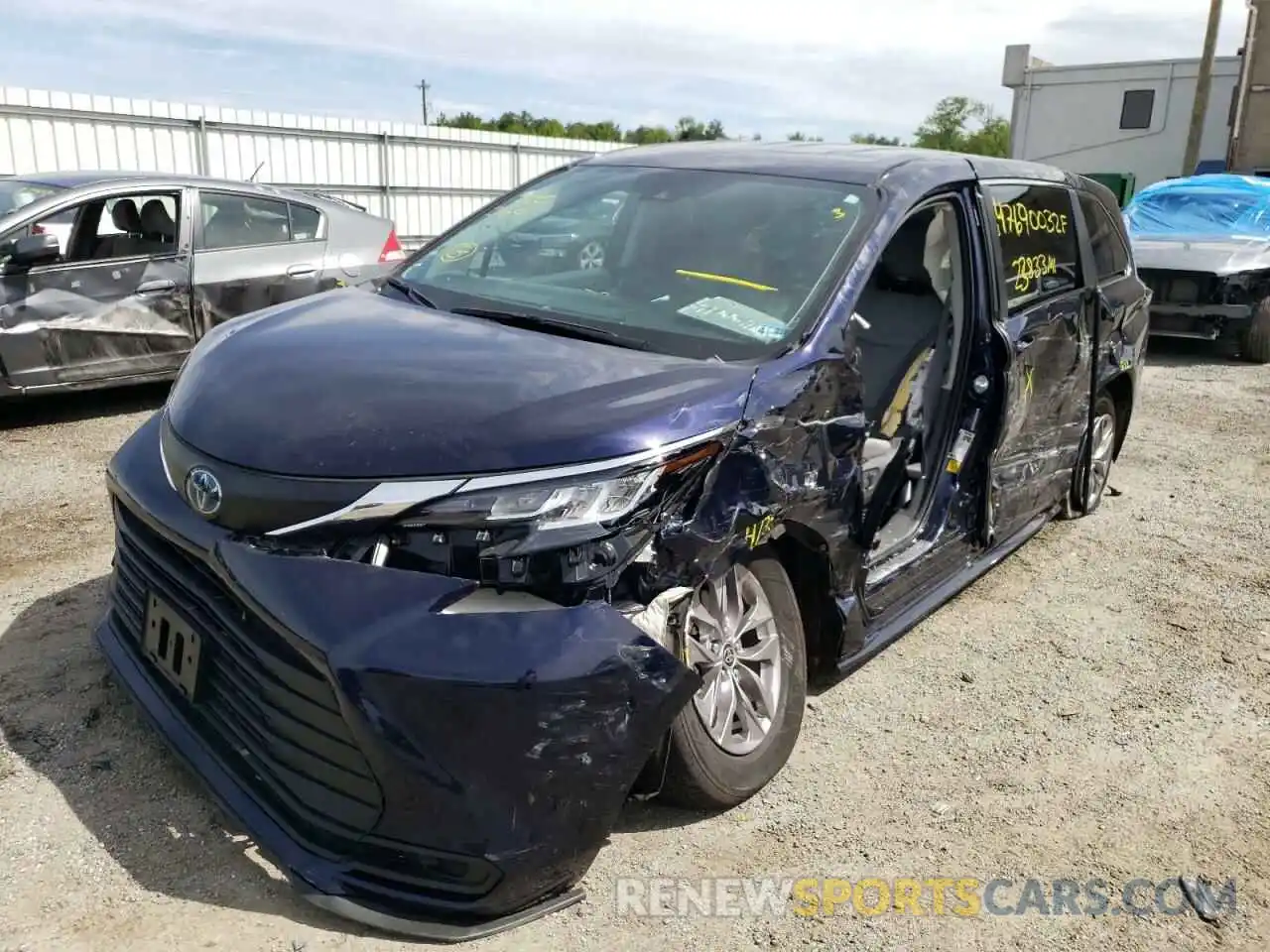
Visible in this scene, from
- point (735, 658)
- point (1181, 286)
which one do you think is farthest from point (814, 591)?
point (1181, 286)

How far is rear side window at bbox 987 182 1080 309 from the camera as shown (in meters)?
3.89

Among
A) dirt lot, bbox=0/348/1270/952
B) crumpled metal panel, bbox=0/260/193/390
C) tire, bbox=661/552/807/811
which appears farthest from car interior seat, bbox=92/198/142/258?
tire, bbox=661/552/807/811

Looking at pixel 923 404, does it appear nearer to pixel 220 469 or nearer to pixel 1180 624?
pixel 1180 624

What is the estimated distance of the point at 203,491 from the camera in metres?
2.36

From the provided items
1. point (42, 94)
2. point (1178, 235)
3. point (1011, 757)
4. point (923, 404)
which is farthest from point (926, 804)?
point (42, 94)

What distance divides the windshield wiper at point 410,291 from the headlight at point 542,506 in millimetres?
1196

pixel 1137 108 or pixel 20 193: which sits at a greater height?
pixel 1137 108

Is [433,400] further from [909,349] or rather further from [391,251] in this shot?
[391,251]

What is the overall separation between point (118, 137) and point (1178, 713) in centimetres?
1373

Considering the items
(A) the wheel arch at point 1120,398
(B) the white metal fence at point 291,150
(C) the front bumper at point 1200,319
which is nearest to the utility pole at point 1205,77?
(B) the white metal fence at point 291,150

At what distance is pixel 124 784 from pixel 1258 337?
36.0 feet

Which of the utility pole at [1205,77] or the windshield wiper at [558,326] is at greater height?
the utility pole at [1205,77]

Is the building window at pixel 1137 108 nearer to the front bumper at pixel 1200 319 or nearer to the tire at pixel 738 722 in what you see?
the front bumper at pixel 1200 319

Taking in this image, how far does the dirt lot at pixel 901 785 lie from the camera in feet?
7.64
